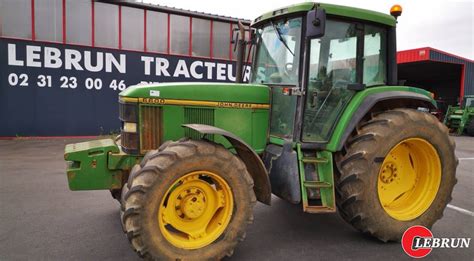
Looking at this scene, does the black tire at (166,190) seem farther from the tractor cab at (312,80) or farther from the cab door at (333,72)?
the cab door at (333,72)

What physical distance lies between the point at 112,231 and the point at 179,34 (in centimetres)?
1126

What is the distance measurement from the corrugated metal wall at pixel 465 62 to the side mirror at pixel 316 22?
728 inches

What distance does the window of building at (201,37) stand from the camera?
14.5 metres

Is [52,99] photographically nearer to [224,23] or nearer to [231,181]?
[224,23]

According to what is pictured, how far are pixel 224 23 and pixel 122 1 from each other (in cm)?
411

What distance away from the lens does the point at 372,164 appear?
3.69m

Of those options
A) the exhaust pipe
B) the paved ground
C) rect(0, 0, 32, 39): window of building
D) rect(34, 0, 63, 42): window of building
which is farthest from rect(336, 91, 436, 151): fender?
rect(0, 0, 32, 39): window of building

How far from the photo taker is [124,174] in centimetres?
378

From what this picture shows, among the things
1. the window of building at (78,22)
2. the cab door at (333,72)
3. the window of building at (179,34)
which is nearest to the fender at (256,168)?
the cab door at (333,72)

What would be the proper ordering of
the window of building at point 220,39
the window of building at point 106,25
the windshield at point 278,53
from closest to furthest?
the windshield at point 278,53 → the window of building at point 106,25 → the window of building at point 220,39

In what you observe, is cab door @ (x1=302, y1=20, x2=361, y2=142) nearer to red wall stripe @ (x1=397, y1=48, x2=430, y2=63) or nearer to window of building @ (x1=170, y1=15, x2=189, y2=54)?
window of building @ (x1=170, y1=15, x2=189, y2=54)

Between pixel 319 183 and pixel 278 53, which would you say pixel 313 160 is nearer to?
pixel 319 183

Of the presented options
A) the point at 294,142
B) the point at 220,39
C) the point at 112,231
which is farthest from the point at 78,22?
the point at 294,142

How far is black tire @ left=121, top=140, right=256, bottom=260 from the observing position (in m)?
2.99
